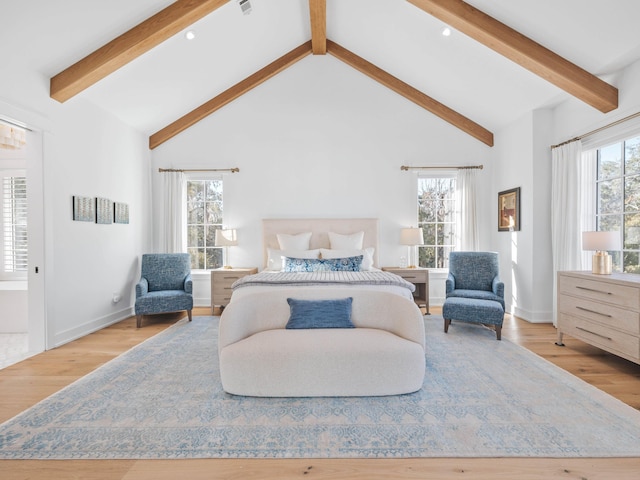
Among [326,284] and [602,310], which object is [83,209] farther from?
[602,310]

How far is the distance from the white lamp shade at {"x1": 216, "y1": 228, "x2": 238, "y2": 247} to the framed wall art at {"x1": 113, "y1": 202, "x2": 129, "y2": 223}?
1.31 m

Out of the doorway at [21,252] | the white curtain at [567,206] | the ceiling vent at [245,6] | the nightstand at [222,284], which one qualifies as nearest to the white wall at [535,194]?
the white curtain at [567,206]

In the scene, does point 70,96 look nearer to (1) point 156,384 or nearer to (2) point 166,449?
(1) point 156,384

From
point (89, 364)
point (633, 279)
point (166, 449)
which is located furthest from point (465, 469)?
point (89, 364)

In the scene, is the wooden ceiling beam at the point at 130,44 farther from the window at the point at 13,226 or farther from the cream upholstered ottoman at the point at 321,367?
the cream upholstered ottoman at the point at 321,367

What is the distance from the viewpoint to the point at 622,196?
3.84 metres

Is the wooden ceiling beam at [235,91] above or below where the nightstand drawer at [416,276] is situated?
above

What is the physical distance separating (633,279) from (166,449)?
12.7ft

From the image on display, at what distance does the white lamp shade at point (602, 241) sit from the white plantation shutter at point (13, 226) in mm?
7144

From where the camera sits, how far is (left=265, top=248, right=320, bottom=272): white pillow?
16.7 feet

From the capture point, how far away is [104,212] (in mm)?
4551

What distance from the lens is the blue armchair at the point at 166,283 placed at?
4.62 metres

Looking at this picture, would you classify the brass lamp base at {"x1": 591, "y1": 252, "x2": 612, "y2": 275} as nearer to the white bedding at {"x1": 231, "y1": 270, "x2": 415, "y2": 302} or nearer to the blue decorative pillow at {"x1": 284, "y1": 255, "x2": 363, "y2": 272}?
the white bedding at {"x1": 231, "y1": 270, "x2": 415, "y2": 302}

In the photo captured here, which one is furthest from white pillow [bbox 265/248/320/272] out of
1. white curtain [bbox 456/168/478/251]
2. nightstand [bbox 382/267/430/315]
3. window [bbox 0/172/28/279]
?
window [bbox 0/172/28/279]
